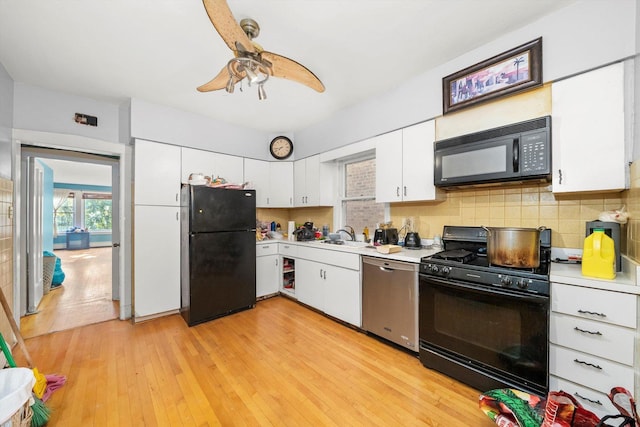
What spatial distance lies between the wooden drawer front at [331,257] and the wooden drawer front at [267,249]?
→ 52 centimetres

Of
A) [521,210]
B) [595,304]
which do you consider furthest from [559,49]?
[595,304]

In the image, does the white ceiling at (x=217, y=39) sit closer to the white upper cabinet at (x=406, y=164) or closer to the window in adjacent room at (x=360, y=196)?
the white upper cabinet at (x=406, y=164)

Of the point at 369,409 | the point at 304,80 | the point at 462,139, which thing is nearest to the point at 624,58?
the point at 462,139

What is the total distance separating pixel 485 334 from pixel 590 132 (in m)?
1.47

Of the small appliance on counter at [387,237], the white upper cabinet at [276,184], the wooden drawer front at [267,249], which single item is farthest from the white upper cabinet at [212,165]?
the small appliance on counter at [387,237]

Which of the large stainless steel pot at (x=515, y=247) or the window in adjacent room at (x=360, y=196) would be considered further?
the window in adjacent room at (x=360, y=196)

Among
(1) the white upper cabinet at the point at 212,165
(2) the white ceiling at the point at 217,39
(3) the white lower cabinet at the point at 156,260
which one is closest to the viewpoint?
(2) the white ceiling at the point at 217,39

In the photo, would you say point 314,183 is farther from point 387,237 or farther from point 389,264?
point 389,264

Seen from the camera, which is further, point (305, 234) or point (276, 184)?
point (276, 184)

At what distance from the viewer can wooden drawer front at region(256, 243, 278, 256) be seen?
3.54 meters

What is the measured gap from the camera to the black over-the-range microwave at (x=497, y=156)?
5.70ft

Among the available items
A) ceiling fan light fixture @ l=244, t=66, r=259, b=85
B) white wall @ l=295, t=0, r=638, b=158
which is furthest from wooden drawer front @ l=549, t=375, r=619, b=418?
ceiling fan light fixture @ l=244, t=66, r=259, b=85

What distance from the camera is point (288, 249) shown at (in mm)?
3590

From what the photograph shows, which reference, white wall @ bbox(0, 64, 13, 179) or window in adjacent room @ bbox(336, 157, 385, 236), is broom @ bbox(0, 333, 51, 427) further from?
window in adjacent room @ bbox(336, 157, 385, 236)
